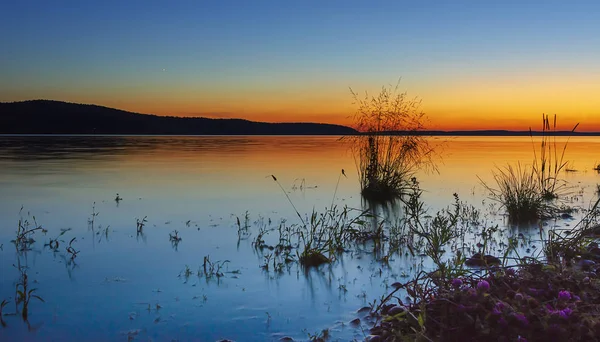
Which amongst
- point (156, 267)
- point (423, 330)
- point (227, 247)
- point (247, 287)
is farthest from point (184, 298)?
point (423, 330)

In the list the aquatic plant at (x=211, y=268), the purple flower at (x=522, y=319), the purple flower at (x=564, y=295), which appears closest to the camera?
the purple flower at (x=522, y=319)

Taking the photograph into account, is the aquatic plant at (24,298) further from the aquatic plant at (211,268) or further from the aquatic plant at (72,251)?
the aquatic plant at (211,268)

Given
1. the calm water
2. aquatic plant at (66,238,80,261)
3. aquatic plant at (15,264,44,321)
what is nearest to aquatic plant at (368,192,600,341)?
the calm water

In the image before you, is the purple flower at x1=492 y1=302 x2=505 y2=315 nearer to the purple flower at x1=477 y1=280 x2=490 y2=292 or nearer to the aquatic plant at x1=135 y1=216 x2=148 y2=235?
the purple flower at x1=477 y1=280 x2=490 y2=292

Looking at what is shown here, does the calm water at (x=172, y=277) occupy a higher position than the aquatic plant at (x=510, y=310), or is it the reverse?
the aquatic plant at (x=510, y=310)

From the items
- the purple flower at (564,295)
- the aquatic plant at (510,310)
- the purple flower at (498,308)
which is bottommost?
the aquatic plant at (510,310)

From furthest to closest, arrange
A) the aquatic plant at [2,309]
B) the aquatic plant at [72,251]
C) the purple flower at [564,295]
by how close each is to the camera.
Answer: the aquatic plant at [72,251] < the aquatic plant at [2,309] < the purple flower at [564,295]

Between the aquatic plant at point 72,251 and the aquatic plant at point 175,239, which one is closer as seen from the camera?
the aquatic plant at point 72,251

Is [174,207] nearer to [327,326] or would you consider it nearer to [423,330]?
[327,326]

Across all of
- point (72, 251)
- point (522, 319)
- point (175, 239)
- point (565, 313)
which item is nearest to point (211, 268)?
point (175, 239)

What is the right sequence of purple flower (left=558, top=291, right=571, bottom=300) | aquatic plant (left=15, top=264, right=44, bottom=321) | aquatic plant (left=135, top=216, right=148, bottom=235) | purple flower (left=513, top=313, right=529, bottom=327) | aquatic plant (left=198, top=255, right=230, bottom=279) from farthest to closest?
aquatic plant (left=135, top=216, right=148, bottom=235) → aquatic plant (left=198, top=255, right=230, bottom=279) → aquatic plant (left=15, top=264, right=44, bottom=321) → purple flower (left=558, top=291, right=571, bottom=300) → purple flower (left=513, top=313, right=529, bottom=327)

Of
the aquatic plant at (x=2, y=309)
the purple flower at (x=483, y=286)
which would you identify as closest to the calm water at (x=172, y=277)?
the aquatic plant at (x=2, y=309)

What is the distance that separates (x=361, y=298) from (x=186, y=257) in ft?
10.1

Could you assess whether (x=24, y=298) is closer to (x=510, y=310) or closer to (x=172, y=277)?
(x=172, y=277)
